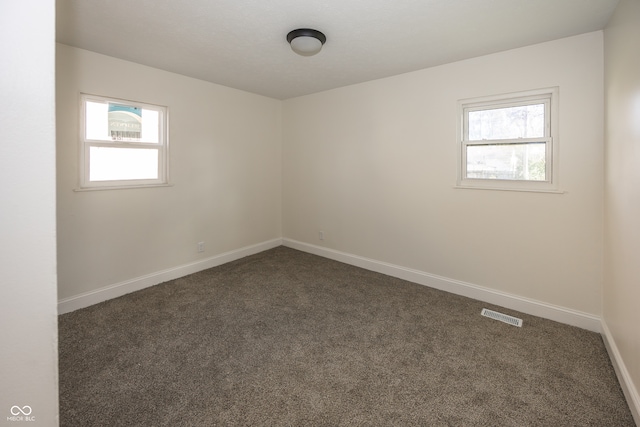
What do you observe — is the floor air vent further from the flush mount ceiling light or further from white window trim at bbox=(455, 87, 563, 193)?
the flush mount ceiling light

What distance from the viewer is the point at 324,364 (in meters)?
2.08

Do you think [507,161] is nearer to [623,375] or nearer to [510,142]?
[510,142]

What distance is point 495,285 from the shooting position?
302 centimetres

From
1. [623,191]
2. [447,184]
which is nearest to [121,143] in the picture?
[447,184]

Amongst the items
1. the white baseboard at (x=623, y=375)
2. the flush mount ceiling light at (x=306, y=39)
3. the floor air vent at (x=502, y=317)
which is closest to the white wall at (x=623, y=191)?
the white baseboard at (x=623, y=375)

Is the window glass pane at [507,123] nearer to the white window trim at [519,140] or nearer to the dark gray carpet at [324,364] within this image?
the white window trim at [519,140]

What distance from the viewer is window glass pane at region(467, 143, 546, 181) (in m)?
2.76

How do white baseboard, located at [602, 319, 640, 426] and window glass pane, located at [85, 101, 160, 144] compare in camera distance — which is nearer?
white baseboard, located at [602, 319, 640, 426]

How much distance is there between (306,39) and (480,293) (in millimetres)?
3047

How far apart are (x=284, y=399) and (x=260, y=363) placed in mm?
399

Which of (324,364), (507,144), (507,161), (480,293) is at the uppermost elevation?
(507,144)

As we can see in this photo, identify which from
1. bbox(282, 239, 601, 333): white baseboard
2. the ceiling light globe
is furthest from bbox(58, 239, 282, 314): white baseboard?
the ceiling light globe

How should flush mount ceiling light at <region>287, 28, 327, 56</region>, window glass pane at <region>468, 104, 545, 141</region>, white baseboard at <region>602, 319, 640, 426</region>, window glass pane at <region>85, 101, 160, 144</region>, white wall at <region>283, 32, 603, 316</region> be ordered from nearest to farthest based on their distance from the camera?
white baseboard at <region>602, 319, 640, 426</region>
flush mount ceiling light at <region>287, 28, 327, 56</region>
white wall at <region>283, 32, 603, 316</region>
window glass pane at <region>468, 104, 545, 141</region>
window glass pane at <region>85, 101, 160, 144</region>

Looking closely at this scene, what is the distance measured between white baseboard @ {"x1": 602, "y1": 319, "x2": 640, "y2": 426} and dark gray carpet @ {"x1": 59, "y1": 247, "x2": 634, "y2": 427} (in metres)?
0.05
